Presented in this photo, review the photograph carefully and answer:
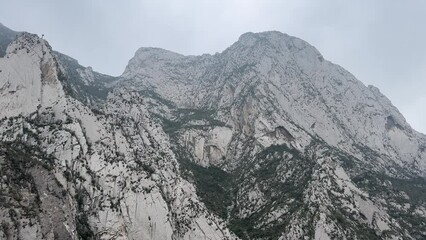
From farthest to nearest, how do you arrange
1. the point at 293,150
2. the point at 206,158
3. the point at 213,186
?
the point at 206,158 < the point at 293,150 < the point at 213,186

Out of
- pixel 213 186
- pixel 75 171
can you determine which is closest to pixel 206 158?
pixel 213 186

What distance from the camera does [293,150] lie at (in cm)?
13188

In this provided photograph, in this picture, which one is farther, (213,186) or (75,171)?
(213,186)

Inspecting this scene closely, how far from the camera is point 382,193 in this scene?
123375mm

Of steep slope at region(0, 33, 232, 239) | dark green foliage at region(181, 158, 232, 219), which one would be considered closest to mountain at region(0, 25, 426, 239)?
steep slope at region(0, 33, 232, 239)

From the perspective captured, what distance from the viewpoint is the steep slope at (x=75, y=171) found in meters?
63.0

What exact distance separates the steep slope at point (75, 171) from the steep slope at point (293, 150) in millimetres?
17395

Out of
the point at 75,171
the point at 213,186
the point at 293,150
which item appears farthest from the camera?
the point at 293,150

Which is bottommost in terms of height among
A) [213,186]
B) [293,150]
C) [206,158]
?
[213,186]

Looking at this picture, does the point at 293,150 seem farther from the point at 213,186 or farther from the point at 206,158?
the point at 213,186

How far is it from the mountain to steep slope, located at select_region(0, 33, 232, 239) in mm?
249

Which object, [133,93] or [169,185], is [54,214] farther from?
[133,93]

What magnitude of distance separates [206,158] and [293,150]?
86.0 ft

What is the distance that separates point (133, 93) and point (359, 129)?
89.8m
